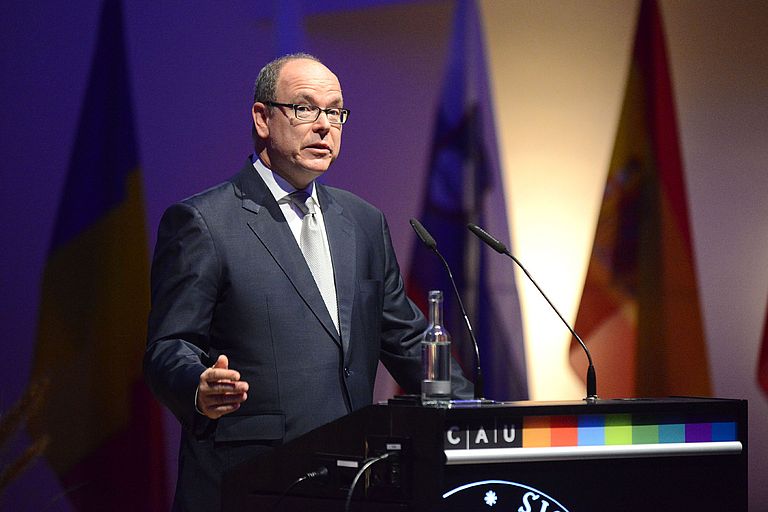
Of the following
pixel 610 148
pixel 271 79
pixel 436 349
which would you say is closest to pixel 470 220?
pixel 610 148

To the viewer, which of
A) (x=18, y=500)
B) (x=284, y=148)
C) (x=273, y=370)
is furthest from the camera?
(x=18, y=500)

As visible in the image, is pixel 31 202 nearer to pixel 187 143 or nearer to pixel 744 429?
pixel 187 143

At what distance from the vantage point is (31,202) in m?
4.14

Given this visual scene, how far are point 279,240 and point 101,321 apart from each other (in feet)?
5.67

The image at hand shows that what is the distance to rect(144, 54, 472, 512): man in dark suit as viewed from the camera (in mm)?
2498

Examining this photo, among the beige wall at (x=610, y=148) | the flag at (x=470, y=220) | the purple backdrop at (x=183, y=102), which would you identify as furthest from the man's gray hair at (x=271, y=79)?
the beige wall at (x=610, y=148)

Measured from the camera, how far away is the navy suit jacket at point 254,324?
8.19 ft

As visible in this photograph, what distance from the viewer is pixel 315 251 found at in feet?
8.94

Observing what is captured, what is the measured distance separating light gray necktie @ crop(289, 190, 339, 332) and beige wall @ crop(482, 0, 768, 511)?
2.10 metres

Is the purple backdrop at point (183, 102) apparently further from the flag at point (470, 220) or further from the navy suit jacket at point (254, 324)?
the navy suit jacket at point (254, 324)

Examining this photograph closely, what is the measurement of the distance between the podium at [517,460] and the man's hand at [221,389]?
0.45ft

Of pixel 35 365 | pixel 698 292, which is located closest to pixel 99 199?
pixel 35 365

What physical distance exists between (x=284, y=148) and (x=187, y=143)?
Result: 1.65m

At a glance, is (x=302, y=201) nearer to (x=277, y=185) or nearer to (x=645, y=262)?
(x=277, y=185)
